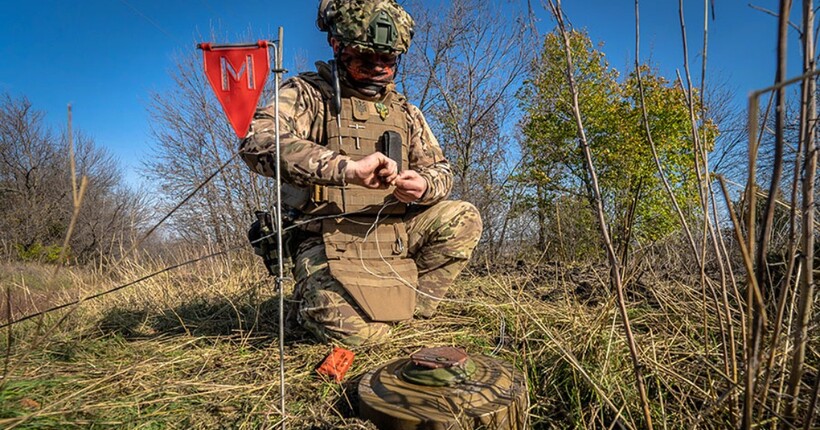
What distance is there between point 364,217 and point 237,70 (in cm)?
108

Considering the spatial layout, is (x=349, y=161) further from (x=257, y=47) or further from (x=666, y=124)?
(x=666, y=124)

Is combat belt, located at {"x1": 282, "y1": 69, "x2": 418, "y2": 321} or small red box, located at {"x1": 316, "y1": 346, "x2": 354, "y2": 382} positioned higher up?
combat belt, located at {"x1": 282, "y1": 69, "x2": 418, "y2": 321}

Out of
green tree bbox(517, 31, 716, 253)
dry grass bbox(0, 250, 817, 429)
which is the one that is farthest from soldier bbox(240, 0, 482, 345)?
green tree bbox(517, 31, 716, 253)

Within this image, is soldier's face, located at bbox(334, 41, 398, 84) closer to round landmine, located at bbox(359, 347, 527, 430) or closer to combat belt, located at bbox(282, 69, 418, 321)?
combat belt, located at bbox(282, 69, 418, 321)

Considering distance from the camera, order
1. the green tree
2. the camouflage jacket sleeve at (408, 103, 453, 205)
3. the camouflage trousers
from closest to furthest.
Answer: the camouflage trousers < the camouflage jacket sleeve at (408, 103, 453, 205) < the green tree

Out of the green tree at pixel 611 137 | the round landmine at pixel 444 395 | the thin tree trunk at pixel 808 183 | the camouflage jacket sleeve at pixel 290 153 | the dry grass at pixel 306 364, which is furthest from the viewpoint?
the green tree at pixel 611 137

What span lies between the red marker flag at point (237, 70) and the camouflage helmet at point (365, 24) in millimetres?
829

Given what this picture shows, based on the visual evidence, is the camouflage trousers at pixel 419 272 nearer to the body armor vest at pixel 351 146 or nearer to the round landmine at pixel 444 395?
the body armor vest at pixel 351 146

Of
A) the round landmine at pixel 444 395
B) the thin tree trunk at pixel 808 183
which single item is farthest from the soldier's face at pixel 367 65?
the thin tree trunk at pixel 808 183

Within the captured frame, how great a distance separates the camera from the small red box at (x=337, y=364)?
5.72 ft

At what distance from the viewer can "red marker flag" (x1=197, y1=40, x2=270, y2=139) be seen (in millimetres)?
1531

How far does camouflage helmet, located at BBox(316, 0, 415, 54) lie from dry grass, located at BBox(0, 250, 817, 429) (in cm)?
136

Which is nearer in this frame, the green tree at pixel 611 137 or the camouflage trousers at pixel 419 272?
the camouflage trousers at pixel 419 272

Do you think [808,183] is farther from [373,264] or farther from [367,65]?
[367,65]
